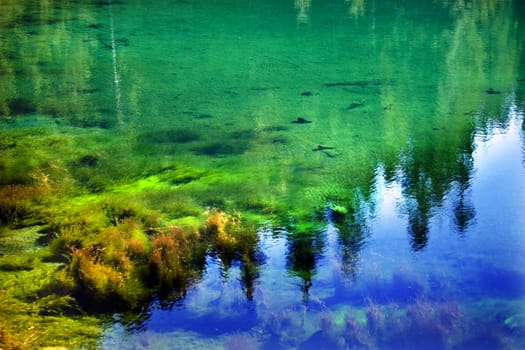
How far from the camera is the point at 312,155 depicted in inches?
470

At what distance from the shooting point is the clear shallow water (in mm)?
7152

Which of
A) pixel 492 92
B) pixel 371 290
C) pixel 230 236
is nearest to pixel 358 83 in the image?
pixel 492 92

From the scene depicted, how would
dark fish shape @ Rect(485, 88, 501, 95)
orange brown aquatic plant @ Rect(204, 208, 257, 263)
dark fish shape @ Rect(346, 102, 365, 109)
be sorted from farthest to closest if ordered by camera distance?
dark fish shape @ Rect(485, 88, 501, 95)
dark fish shape @ Rect(346, 102, 365, 109)
orange brown aquatic plant @ Rect(204, 208, 257, 263)

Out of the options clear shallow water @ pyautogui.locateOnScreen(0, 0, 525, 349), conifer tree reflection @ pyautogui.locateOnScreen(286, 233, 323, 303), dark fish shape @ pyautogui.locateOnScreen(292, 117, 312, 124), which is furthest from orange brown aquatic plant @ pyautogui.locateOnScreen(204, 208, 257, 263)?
dark fish shape @ pyautogui.locateOnScreen(292, 117, 312, 124)

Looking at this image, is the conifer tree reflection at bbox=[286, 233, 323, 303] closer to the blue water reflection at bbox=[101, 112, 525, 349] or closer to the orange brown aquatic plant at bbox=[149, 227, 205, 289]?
the blue water reflection at bbox=[101, 112, 525, 349]

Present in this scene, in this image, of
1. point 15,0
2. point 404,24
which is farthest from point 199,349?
point 15,0

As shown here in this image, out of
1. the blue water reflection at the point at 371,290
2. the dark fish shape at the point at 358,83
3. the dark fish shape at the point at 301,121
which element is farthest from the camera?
the dark fish shape at the point at 358,83

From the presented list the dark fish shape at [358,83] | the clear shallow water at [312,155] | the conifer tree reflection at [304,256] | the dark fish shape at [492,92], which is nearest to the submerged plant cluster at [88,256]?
the clear shallow water at [312,155]

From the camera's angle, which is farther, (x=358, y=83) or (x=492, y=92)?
(x=358, y=83)

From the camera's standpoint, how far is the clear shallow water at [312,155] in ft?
23.5

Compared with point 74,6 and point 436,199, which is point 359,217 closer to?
point 436,199

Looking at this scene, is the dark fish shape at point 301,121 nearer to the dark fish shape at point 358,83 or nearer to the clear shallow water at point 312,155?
the clear shallow water at point 312,155

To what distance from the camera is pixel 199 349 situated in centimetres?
654

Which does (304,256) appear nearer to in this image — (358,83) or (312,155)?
(312,155)
